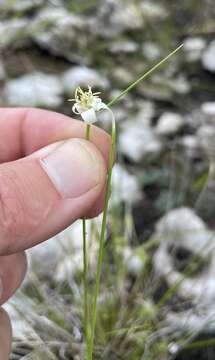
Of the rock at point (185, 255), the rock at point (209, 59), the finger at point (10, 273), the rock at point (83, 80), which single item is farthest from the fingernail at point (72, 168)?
the rock at point (209, 59)

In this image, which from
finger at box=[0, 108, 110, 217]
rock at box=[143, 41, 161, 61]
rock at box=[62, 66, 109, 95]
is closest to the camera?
finger at box=[0, 108, 110, 217]

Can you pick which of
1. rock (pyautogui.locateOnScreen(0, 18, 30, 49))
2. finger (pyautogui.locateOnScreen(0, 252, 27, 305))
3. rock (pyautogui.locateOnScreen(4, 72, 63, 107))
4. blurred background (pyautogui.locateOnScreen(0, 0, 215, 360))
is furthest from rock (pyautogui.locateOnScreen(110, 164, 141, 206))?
rock (pyautogui.locateOnScreen(0, 18, 30, 49))

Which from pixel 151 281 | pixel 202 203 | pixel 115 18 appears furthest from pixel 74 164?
pixel 115 18

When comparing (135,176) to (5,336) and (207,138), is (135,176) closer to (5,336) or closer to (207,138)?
(207,138)

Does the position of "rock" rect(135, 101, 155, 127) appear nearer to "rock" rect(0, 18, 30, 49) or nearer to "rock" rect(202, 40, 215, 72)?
"rock" rect(202, 40, 215, 72)

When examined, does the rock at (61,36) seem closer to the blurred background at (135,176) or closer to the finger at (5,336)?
the blurred background at (135,176)
